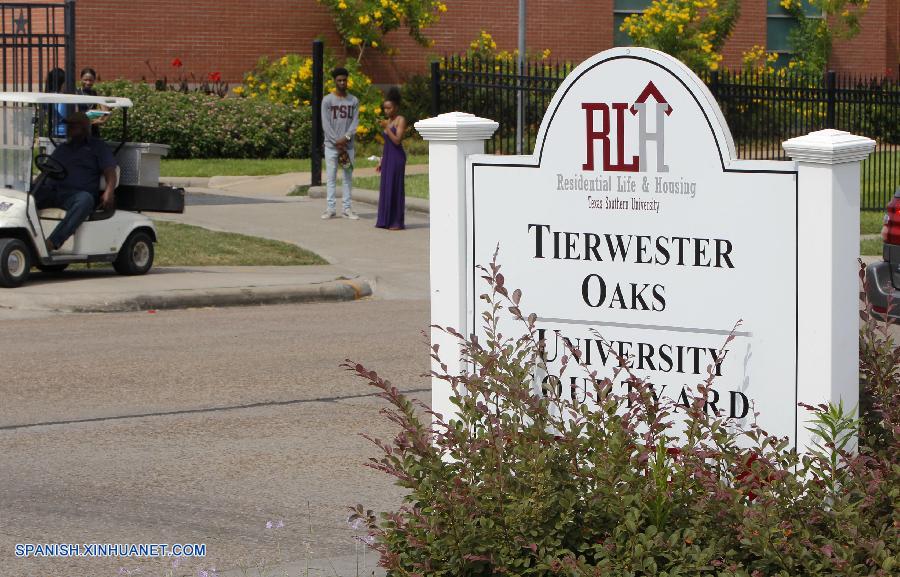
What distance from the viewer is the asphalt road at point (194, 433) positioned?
6500 mm

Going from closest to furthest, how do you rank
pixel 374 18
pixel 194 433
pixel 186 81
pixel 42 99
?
pixel 194 433
pixel 42 99
pixel 186 81
pixel 374 18

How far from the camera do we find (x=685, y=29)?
36250mm

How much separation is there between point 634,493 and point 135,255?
1149 centimetres

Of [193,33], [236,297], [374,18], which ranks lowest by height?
[236,297]

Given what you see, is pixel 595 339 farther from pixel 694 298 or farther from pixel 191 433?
pixel 191 433

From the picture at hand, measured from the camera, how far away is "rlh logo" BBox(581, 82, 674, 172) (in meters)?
5.05

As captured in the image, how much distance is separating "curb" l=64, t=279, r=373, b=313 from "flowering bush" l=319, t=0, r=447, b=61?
18.6m

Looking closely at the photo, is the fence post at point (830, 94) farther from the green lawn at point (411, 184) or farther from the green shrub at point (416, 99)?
the green shrub at point (416, 99)

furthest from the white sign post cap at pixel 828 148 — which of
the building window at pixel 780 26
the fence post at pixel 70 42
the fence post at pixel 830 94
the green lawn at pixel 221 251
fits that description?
the building window at pixel 780 26

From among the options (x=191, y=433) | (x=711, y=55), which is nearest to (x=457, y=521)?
(x=191, y=433)

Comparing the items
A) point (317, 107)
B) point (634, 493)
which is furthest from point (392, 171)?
point (634, 493)

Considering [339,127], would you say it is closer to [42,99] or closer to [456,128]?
[42,99]

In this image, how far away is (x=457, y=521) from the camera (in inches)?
189

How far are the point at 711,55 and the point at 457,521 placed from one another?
3228 cm
